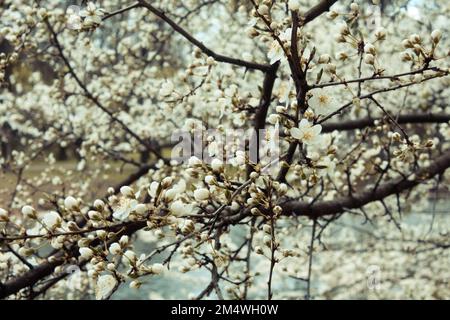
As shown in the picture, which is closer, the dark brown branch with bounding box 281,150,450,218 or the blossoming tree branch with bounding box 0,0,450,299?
the blossoming tree branch with bounding box 0,0,450,299

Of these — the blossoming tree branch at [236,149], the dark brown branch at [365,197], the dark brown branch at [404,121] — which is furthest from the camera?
the dark brown branch at [404,121]

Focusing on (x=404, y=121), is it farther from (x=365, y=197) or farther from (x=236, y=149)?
(x=236, y=149)

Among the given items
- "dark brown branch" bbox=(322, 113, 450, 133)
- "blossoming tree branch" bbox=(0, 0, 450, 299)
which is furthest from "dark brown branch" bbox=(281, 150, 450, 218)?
"dark brown branch" bbox=(322, 113, 450, 133)

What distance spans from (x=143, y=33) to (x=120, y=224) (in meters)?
5.14

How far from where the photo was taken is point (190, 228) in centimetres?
196

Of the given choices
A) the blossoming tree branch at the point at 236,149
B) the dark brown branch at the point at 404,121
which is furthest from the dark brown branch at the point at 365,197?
the dark brown branch at the point at 404,121

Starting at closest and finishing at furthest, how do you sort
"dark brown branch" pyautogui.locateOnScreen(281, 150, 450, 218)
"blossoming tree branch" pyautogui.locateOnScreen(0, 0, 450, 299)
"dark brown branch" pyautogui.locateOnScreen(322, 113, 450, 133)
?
"blossoming tree branch" pyautogui.locateOnScreen(0, 0, 450, 299) < "dark brown branch" pyautogui.locateOnScreen(281, 150, 450, 218) < "dark brown branch" pyautogui.locateOnScreen(322, 113, 450, 133)

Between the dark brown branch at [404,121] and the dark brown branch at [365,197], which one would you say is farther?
the dark brown branch at [404,121]

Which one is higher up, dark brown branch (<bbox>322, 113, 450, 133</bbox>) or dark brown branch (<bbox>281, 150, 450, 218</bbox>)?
dark brown branch (<bbox>322, 113, 450, 133</bbox>)

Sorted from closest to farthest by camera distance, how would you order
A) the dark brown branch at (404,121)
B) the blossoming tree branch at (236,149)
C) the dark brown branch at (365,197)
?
the blossoming tree branch at (236,149) → the dark brown branch at (365,197) → the dark brown branch at (404,121)

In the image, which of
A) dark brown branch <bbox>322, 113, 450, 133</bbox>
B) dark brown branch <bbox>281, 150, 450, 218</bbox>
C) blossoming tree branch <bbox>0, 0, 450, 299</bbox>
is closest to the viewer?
blossoming tree branch <bbox>0, 0, 450, 299</bbox>

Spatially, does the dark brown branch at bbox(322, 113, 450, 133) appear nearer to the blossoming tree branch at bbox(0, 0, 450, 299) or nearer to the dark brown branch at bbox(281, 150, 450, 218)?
the blossoming tree branch at bbox(0, 0, 450, 299)

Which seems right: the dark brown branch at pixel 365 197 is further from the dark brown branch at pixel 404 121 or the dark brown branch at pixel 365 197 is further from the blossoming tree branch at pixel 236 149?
the dark brown branch at pixel 404 121
